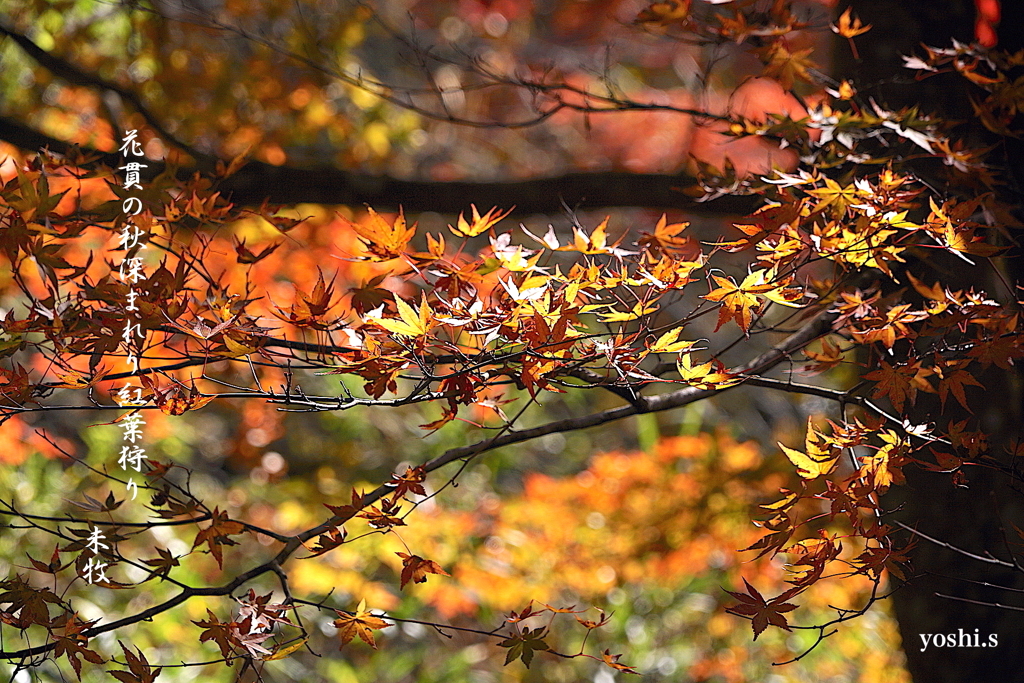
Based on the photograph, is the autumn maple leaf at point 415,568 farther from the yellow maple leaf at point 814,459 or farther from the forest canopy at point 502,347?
the yellow maple leaf at point 814,459

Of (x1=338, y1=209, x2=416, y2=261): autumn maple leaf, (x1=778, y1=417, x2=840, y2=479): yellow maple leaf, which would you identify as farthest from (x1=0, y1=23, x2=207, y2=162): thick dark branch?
(x1=778, y1=417, x2=840, y2=479): yellow maple leaf

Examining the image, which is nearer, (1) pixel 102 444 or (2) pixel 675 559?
(2) pixel 675 559

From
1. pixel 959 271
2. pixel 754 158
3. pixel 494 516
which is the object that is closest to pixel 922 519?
pixel 959 271

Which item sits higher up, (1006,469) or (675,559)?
(675,559)

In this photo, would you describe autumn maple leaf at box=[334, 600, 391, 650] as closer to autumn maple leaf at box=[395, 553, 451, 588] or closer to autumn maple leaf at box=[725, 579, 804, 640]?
autumn maple leaf at box=[395, 553, 451, 588]

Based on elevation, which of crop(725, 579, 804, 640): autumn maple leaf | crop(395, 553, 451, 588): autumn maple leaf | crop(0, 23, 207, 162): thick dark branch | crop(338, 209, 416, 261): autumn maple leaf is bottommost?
crop(725, 579, 804, 640): autumn maple leaf

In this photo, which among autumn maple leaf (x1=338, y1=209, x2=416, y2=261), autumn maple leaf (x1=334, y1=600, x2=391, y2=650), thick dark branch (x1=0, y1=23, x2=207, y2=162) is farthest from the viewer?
thick dark branch (x1=0, y1=23, x2=207, y2=162)

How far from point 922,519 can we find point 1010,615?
0.18 meters

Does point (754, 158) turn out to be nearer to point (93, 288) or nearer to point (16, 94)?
point (16, 94)

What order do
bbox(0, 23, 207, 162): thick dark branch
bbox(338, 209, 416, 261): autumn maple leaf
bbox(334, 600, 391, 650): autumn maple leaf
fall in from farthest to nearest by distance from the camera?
1. bbox(0, 23, 207, 162): thick dark branch
2. bbox(334, 600, 391, 650): autumn maple leaf
3. bbox(338, 209, 416, 261): autumn maple leaf

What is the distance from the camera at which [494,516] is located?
2.91 m

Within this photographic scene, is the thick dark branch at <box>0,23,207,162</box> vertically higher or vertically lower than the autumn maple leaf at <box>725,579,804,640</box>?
higher

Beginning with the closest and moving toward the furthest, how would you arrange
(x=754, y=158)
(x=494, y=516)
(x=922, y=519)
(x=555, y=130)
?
(x=922, y=519) < (x=494, y=516) < (x=754, y=158) < (x=555, y=130)

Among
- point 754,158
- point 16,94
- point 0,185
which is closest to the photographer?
point 0,185
